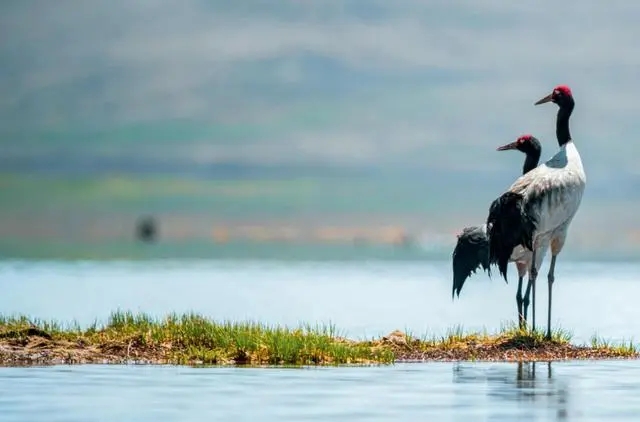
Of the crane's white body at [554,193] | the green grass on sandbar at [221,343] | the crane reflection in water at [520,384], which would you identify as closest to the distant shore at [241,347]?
the green grass on sandbar at [221,343]

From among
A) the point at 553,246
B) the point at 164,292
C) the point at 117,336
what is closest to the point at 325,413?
the point at 117,336

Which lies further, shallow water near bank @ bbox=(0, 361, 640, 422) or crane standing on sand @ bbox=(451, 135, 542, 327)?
crane standing on sand @ bbox=(451, 135, 542, 327)

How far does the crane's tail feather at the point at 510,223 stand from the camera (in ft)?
89.5

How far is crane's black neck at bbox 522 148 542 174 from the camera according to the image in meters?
30.1

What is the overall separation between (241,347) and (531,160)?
753cm

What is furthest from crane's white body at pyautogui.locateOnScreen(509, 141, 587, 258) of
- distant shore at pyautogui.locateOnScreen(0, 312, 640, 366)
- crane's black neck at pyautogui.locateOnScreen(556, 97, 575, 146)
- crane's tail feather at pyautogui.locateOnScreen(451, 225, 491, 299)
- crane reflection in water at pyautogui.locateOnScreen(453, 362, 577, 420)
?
crane reflection in water at pyautogui.locateOnScreen(453, 362, 577, 420)

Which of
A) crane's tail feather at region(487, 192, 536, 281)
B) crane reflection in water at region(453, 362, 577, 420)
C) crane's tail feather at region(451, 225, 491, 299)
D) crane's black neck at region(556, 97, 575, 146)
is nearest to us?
crane reflection in water at region(453, 362, 577, 420)

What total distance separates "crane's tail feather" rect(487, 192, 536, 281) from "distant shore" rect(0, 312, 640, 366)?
1.52m

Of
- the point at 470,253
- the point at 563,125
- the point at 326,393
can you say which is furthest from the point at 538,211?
the point at 326,393

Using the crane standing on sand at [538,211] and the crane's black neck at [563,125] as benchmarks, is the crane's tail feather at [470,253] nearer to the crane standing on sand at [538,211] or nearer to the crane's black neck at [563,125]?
the crane standing on sand at [538,211]

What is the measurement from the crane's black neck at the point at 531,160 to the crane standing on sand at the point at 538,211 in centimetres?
160

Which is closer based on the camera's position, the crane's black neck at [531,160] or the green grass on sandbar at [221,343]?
the green grass on sandbar at [221,343]

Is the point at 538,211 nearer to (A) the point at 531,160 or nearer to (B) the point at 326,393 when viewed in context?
(A) the point at 531,160

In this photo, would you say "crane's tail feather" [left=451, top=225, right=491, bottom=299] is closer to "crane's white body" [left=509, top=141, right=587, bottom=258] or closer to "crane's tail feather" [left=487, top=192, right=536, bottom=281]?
"crane's white body" [left=509, top=141, right=587, bottom=258]
